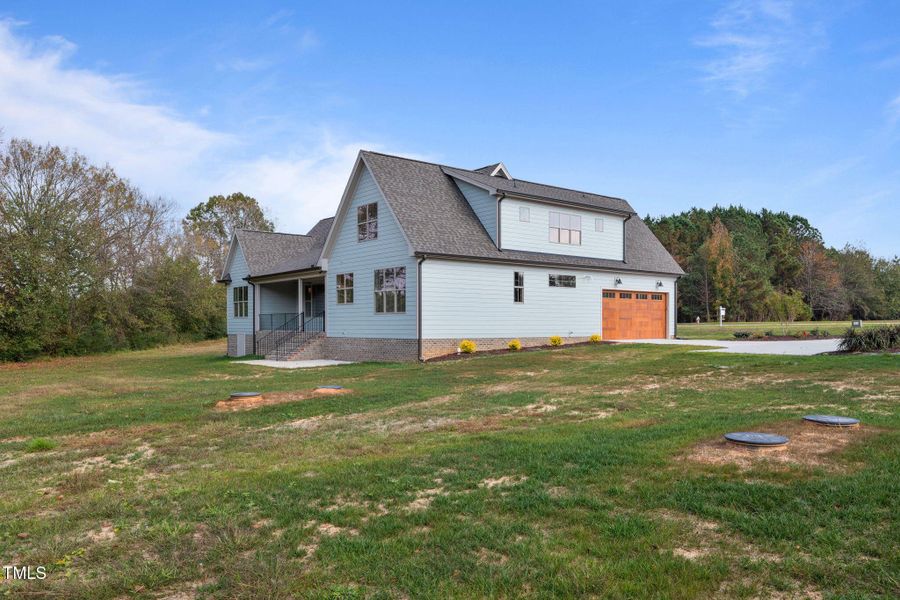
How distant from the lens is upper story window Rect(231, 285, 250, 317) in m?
29.5

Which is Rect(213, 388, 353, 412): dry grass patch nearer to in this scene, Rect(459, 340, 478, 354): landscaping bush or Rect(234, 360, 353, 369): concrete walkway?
Rect(234, 360, 353, 369): concrete walkway

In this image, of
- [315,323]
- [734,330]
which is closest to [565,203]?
[315,323]

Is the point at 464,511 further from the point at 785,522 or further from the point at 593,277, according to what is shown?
the point at 593,277

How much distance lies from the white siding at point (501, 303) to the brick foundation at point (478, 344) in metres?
0.17

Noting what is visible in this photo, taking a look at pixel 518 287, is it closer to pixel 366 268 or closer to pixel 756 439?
pixel 366 268

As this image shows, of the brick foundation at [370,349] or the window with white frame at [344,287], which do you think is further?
the window with white frame at [344,287]

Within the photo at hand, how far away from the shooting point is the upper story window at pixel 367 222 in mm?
22062

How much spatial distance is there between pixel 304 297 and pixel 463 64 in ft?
45.2

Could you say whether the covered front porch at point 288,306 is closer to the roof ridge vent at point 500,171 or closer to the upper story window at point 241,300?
the upper story window at point 241,300

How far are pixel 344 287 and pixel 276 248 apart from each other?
8.22 meters

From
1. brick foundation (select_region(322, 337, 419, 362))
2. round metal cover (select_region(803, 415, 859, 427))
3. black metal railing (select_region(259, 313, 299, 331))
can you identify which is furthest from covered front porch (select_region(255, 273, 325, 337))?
round metal cover (select_region(803, 415, 859, 427))

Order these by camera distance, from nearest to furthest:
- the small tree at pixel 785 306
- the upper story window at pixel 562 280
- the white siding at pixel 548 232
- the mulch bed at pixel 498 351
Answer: the mulch bed at pixel 498 351 → the white siding at pixel 548 232 → the upper story window at pixel 562 280 → the small tree at pixel 785 306

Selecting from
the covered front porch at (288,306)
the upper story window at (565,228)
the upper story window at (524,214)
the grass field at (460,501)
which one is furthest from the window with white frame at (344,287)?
the grass field at (460,501)

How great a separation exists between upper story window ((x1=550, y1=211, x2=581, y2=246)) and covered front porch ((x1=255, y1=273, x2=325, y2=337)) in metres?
10.4
